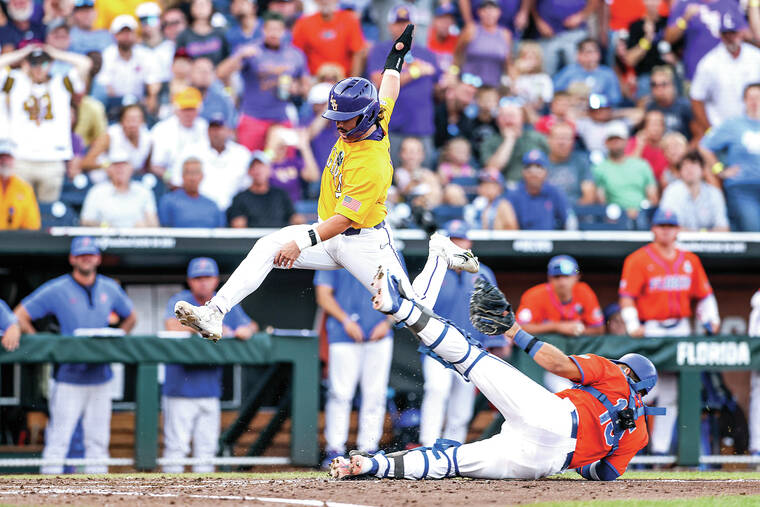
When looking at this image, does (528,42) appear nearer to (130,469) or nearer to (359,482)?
(130,469)

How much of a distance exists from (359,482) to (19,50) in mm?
6820

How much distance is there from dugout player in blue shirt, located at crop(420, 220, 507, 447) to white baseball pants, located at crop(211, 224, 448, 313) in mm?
2109

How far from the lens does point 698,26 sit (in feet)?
44.1

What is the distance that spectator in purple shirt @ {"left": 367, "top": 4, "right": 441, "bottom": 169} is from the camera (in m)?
12.0

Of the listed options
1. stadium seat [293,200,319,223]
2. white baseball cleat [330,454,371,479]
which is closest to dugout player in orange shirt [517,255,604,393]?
stadium seat [293,200,319,223]

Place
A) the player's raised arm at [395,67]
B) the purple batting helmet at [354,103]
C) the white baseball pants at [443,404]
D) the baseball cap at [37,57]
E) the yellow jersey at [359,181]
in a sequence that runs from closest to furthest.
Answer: the purple batting helmet at [354,103] → the yellow jersey at [359,181] → the player's raised arm at [395,67] → the white baseball pants at [443,404] → the baseball cap at [37,57]

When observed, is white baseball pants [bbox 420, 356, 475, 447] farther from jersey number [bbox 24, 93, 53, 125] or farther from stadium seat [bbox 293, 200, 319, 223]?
jersey number [bbox 24, 93, 53, 125]

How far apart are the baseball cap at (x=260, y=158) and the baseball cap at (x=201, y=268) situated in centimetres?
151

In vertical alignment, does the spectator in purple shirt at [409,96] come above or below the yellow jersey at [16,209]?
above

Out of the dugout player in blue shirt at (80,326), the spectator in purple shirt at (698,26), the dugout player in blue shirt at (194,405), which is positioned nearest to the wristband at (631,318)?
the dugout player in blue shirt at (194,405)

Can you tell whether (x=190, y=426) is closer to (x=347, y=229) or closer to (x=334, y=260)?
(x=334, y=260)

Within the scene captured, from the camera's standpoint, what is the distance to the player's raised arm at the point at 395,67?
7.38 meters

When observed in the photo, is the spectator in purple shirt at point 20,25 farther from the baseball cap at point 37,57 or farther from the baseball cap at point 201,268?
the baseball cap at point 201,268

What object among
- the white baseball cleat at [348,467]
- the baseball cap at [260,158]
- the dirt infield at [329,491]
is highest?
the baseball cap at [260,158]
